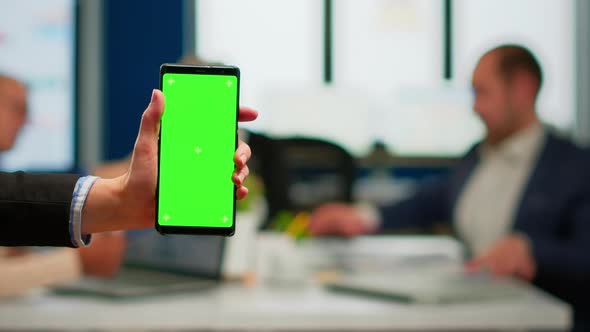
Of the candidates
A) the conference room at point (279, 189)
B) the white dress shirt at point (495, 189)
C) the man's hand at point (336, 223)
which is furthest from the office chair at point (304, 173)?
the white dress shirt at point (495, 189)

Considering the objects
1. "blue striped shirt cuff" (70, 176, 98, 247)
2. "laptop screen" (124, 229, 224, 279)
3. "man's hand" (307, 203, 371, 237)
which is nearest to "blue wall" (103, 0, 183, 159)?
"man's hand" (307, 203, 371, 237)

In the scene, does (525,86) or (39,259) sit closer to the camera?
(39,259)

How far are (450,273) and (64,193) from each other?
1.20 m

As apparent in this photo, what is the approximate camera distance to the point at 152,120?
51 centimetres

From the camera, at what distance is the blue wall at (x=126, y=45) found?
15.8 ft

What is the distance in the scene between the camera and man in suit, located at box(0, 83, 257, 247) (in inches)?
21.4

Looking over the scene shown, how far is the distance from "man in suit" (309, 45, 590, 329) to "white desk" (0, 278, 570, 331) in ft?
0.97

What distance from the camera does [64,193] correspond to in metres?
0.56

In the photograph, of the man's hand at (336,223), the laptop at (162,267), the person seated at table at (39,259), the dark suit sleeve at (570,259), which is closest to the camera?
the person seated at table at (39,259)

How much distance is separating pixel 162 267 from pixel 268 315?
379mm

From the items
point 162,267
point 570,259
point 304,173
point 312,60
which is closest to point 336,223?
point 304,173

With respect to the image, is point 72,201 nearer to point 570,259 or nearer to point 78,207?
point 78,207

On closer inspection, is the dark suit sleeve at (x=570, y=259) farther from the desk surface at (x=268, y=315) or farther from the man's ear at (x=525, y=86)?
the desk surface at (x=268, y=315)

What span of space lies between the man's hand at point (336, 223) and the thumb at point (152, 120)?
6.09 feet
